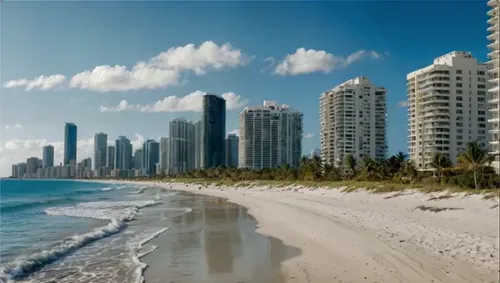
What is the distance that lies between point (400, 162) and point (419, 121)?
113 feet

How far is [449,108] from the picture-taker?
9750 cm

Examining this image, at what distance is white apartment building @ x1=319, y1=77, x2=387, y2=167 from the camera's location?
12925cm

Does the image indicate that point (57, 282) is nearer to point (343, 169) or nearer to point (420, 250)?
point (420, 250)

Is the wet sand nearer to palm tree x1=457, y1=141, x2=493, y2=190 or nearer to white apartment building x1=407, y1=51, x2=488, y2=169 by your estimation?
palm tree x1=457, y1=141, x2=493, y2=190

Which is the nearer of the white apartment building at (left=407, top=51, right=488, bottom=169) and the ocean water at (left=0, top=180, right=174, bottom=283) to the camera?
the ocean water at (left=0, top=180, right=174, bottom=283)

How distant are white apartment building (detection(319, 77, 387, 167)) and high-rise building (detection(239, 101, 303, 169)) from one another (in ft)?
116

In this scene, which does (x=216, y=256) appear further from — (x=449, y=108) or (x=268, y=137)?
(x=268, y=137)

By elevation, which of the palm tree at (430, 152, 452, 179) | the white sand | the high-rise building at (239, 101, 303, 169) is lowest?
the white sand

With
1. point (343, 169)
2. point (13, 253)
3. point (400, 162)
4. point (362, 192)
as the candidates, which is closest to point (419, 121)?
point (343, 169)

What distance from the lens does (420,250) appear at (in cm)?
1281

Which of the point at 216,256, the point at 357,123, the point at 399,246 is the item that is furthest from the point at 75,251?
the point at 357,123

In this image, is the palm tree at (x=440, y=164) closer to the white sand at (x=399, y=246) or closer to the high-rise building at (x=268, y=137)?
the white sand at (x=399, y=246)

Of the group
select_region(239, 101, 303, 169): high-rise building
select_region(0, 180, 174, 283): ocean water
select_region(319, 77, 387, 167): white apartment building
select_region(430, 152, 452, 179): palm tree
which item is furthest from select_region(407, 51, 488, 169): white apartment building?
select_region(0, 180, 174, 283): ocean water

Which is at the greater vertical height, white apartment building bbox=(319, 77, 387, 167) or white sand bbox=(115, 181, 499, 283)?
white apartment building bbox=(319, 77, 387, 167)
